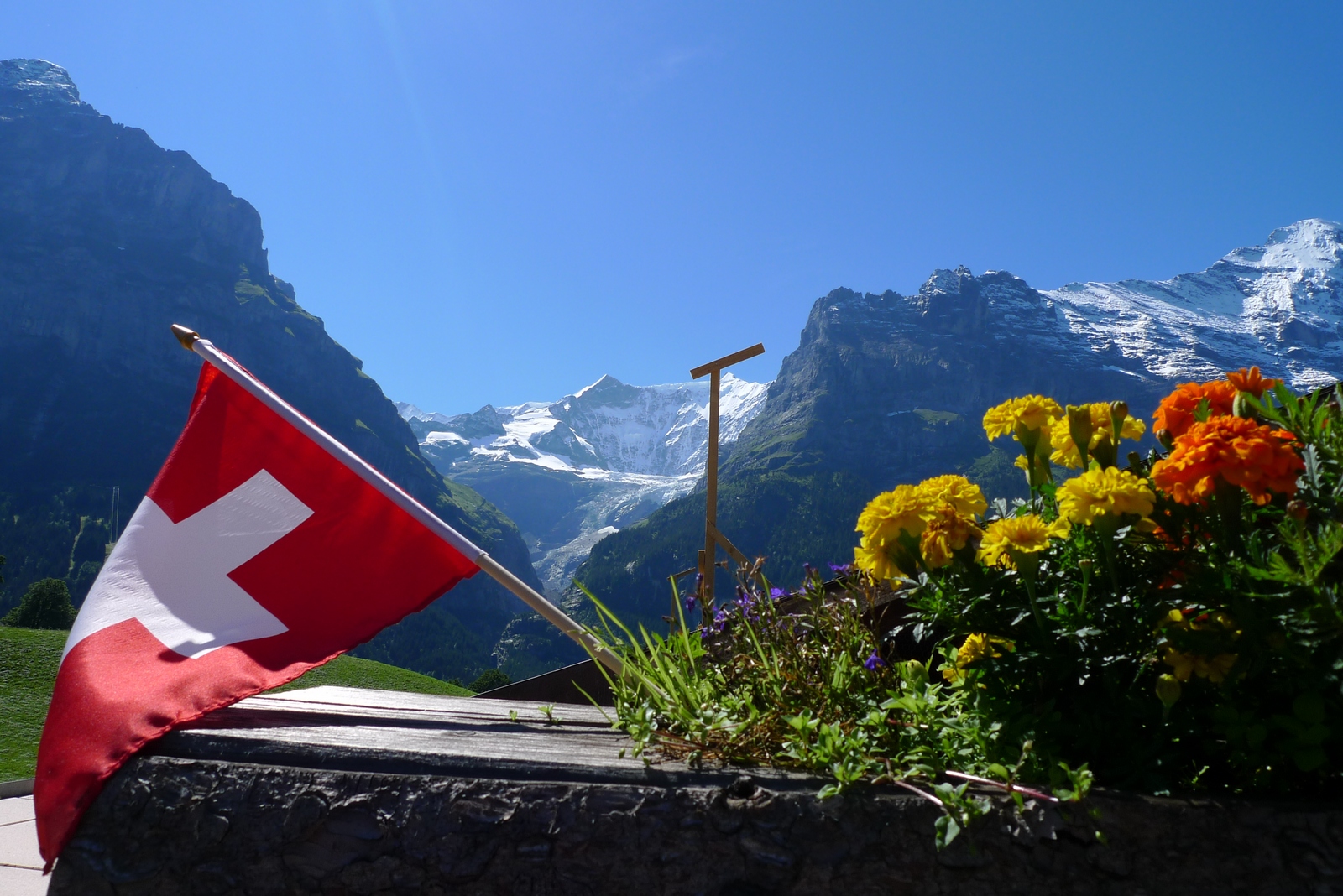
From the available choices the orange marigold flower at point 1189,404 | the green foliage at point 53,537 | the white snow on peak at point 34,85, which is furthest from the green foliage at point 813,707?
the white snow on peak at point 34,85

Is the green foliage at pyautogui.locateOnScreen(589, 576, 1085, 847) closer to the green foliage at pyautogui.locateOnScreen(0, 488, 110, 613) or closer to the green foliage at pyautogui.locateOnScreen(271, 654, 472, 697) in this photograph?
the green foliage at pyautogui.locateOnScreen(271, 654, 472, 697)

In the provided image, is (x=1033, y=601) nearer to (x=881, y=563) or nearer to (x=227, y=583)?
(x=881, y=563)

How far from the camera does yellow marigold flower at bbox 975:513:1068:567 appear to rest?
1.43 m

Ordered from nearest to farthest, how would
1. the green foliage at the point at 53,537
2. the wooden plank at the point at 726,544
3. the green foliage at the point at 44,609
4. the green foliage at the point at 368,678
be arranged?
the wooden plank at the point at 726,544 → the green foliage at the point at 368,678 → the green foliage at the point at 44,609 → the green foliage at the point at 53,537

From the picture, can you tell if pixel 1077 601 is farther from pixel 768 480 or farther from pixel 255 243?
pixel 255 243

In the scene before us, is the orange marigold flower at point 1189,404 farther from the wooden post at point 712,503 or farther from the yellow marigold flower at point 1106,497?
the wooden post at point 712,503

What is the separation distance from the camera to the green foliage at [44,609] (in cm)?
3691

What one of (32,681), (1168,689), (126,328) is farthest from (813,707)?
(126,328)

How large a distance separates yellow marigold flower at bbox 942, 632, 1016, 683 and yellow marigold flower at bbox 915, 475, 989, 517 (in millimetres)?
280

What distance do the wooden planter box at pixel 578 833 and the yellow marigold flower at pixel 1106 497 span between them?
0.53 meters

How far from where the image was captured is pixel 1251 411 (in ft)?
Answer: 5.08

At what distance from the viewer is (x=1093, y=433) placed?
69.2 inches

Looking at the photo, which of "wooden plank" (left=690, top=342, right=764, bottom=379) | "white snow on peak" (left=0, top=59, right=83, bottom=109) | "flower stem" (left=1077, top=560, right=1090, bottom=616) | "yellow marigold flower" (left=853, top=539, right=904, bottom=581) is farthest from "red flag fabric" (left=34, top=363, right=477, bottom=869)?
"white snow on peak" (left=0, top=59, right=83, bottom=109)

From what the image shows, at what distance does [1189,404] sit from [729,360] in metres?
5.42
